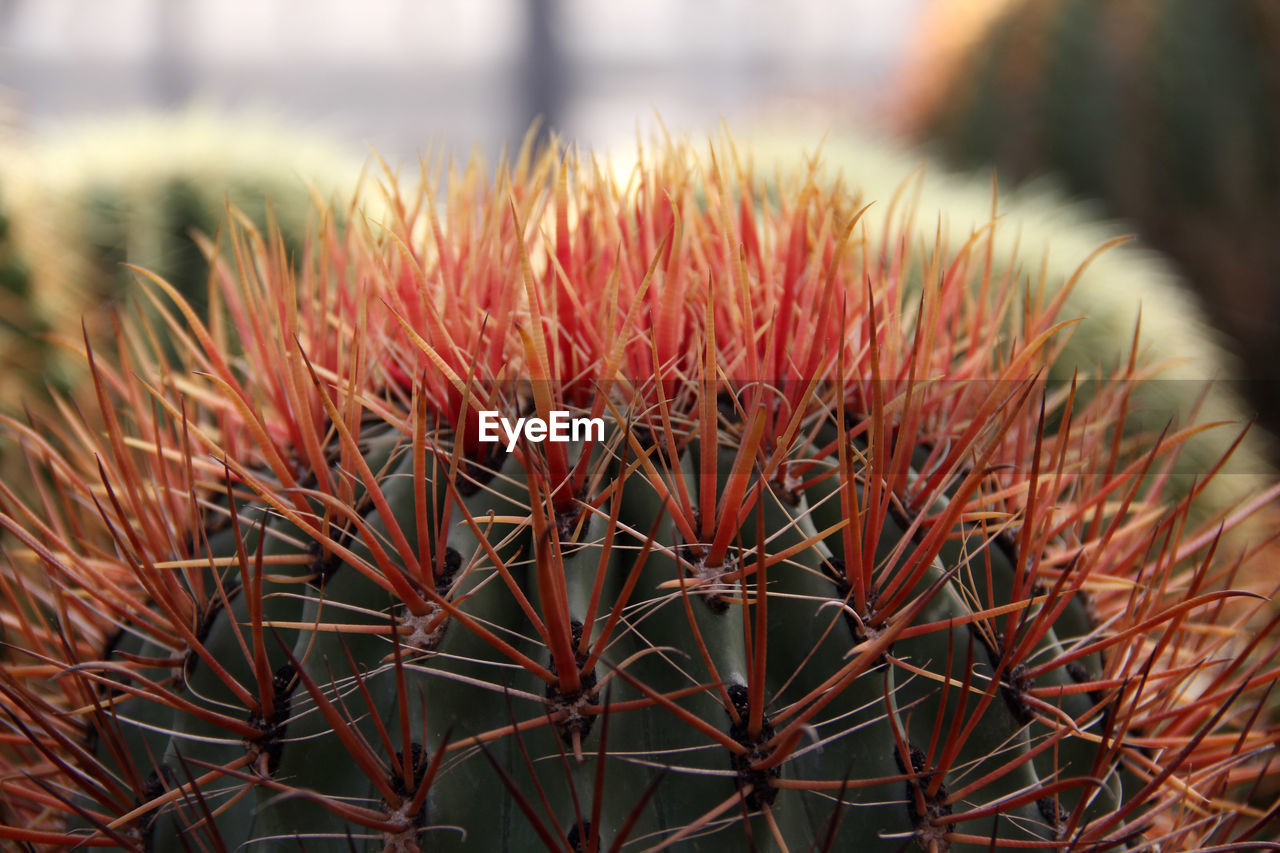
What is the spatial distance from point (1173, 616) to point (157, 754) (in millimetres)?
371

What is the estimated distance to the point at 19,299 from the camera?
71 cm

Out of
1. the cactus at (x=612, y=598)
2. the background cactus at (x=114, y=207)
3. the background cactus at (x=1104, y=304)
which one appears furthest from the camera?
the background cactus at (x=1104, y=304)

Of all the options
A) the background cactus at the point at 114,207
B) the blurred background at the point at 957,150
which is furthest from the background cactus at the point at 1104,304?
the background cactus at the point at 114,207

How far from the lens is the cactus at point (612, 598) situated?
0.96 feet

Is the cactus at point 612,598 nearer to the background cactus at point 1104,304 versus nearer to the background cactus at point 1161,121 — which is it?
the background cactus at point 1104,304

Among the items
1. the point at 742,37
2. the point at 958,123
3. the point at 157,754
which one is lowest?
the point at 157,754

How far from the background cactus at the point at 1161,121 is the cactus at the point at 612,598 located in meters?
1.21

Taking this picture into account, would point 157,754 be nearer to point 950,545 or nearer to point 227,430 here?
point 227,430

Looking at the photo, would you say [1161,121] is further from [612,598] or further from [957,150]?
[612,598]

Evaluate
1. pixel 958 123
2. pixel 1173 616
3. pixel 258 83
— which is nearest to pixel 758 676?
pixel 1173 616

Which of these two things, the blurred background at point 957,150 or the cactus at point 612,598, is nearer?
the cactus at point 612,598

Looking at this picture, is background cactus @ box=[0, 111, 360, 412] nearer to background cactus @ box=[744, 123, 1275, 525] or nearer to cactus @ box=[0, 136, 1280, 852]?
cactus @ box=[0, 136, 1280, 852]

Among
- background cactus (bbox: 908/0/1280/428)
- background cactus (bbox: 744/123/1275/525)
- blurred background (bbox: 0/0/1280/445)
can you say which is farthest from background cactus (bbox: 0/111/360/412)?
background cactus (bbox: 908/0/1280/428)

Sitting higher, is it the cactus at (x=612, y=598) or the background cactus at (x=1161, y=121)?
the background cactus at (x=1161, y=121)
